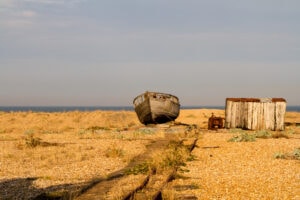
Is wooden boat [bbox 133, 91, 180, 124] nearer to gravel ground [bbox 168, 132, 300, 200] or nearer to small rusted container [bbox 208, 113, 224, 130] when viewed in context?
small rusted container [bbox 208, 113, 224, 130]

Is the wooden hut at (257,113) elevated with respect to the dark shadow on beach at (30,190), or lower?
elevated

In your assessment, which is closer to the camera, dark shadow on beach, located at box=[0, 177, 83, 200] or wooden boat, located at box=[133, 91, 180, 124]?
dark shadow on beach, located at box=[0, 177, 83, 200]

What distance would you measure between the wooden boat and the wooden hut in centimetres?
530

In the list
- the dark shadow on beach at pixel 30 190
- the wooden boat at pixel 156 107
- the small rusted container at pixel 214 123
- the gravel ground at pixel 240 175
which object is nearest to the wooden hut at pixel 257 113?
the small rusted container at pixel 214 123

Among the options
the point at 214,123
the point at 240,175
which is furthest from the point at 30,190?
the point at 214,123

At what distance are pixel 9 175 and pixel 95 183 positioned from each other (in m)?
3.58

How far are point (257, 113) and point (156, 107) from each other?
789 cm

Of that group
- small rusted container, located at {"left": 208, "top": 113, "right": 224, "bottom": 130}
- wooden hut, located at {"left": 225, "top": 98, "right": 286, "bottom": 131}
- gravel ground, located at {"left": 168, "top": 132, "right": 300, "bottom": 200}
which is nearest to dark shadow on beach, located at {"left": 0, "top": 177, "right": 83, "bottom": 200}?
gravel ground, located at {"left": 168, "top": 132, "right": 300, "bottom": 200}

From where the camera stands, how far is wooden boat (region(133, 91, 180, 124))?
37834 mm

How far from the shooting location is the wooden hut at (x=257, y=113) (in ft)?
112

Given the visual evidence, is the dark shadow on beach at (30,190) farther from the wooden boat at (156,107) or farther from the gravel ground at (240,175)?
the wooden boat at (156,107)

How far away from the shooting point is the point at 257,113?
34406 mm

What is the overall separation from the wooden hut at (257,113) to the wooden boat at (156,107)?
5.30 meters

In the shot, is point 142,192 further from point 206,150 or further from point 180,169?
point 206,150
